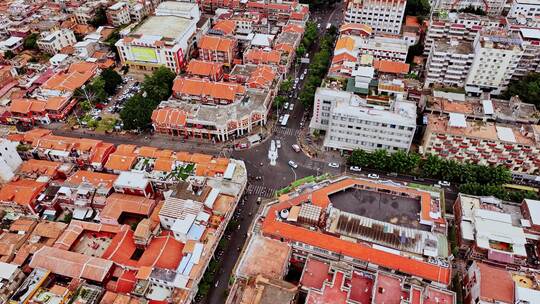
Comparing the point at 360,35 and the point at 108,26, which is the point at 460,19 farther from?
the point at 108,26

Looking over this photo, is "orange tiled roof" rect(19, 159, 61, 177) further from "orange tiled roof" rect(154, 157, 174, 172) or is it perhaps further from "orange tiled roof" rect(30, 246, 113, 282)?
"orange tiled roof" rect(154, 157, 174, 172)

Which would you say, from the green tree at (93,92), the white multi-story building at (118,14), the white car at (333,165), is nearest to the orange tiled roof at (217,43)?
the green tree at (93,92)

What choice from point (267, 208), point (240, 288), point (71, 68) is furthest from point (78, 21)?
point (240, 288)

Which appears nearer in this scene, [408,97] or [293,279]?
[293,279]

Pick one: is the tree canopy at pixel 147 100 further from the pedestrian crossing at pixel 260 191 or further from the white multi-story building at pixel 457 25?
the white multi-story building at pixel 457 25

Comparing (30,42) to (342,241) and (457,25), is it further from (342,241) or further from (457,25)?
(457,25)

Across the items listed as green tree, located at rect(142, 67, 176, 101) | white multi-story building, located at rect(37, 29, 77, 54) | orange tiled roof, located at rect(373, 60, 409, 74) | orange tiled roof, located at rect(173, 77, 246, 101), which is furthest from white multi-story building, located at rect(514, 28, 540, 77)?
white multi-story building, located at rect(37, 29, 77, 54)

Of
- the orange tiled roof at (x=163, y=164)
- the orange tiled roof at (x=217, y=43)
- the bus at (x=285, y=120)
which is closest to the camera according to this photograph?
the orange tiled roof at (x=163, y=164)
